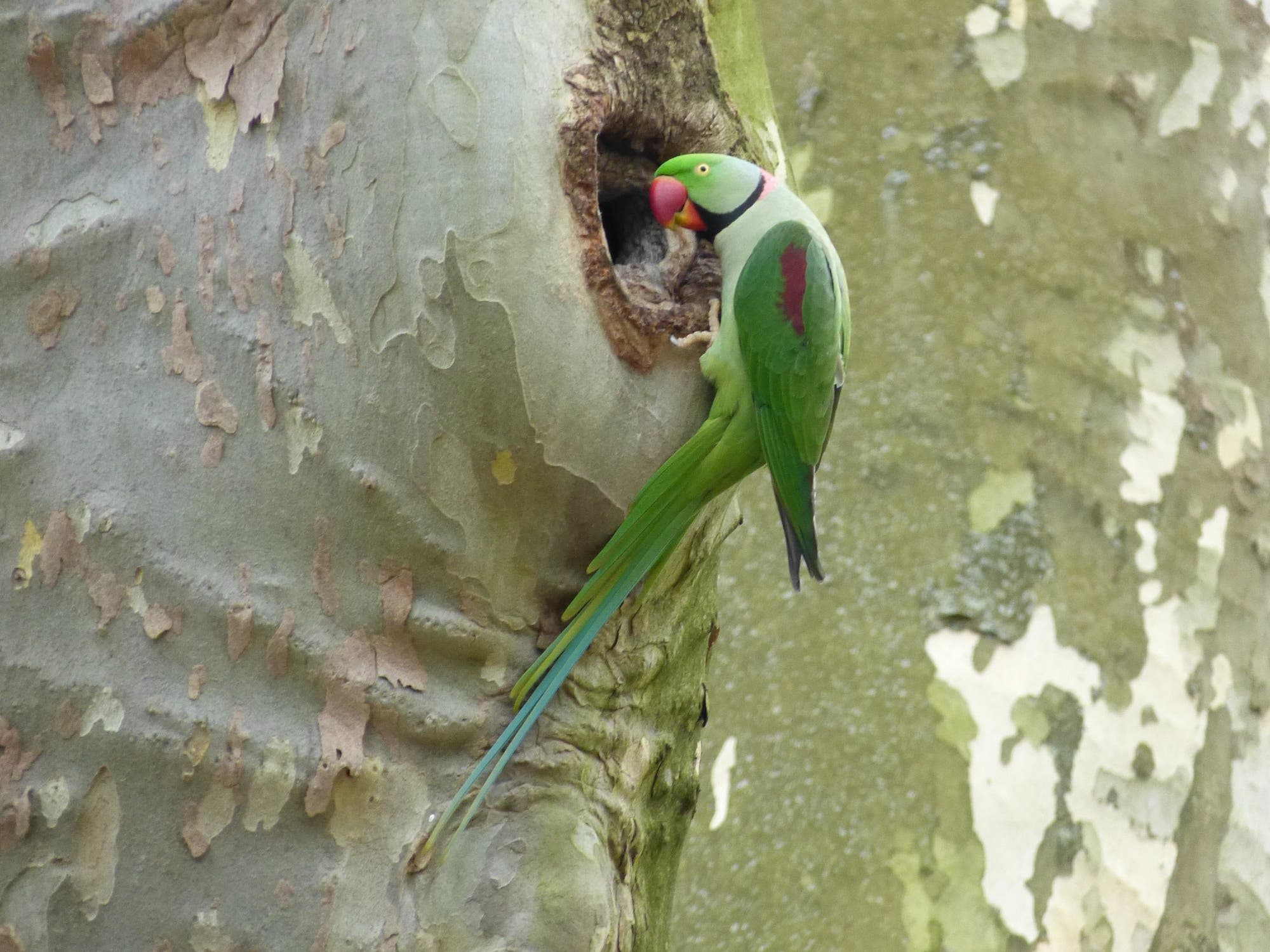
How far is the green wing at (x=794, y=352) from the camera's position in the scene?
1529mm

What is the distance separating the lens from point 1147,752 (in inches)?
91.8

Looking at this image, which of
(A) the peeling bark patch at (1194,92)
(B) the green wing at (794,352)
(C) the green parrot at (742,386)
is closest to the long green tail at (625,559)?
(C) the green parrot at (742,386)

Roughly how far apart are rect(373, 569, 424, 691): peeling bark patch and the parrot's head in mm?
599

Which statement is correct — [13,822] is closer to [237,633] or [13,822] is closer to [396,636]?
[237,633]

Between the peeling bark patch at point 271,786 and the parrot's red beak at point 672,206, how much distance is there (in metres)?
0.81

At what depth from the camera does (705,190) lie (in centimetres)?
154

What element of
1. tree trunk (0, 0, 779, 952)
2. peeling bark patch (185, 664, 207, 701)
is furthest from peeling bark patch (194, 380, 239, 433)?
peeling bark patch (185, 664, 207, 701)

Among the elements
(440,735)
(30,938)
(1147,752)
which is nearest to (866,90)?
(1147,752)

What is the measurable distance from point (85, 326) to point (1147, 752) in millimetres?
2005

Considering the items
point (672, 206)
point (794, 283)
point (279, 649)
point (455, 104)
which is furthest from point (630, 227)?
point (279, 649)

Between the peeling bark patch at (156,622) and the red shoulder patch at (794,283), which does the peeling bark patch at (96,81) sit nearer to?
the peeling bark patch at (156,622)

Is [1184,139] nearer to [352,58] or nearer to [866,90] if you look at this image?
[866,90]

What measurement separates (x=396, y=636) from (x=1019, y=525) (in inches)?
57.6

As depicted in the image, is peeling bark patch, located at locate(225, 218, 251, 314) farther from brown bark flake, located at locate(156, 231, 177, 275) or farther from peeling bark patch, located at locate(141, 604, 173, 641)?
peeling bark patch, located at locate(141, 604, 173, 641)
